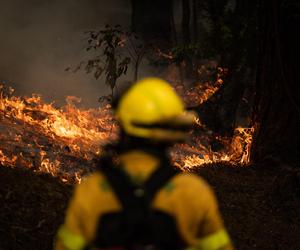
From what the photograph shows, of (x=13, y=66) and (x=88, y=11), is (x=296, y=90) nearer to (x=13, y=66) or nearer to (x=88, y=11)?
(x=13, y=66)

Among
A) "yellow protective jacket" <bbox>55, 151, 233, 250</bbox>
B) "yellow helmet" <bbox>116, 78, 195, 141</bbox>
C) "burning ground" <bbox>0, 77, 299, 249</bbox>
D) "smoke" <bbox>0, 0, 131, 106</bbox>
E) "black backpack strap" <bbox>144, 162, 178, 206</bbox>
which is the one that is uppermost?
"yellow helmet" <bbox>116, 78, 195, 141</bbox>

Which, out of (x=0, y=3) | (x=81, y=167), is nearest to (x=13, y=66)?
(x=0, y=3)

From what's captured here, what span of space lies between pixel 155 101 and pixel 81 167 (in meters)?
5.88

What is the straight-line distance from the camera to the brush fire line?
7.60 meters

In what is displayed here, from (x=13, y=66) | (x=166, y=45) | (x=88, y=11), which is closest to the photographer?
(x=13, y=66)

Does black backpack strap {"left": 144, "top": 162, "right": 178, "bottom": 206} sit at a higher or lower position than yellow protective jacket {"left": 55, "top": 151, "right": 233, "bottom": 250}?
higher

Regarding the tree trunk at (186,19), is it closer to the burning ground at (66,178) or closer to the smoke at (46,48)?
the smoke at (46,48)

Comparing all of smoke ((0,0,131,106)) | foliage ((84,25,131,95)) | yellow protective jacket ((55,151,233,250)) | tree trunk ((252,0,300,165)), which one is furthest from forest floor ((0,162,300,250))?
smoke ((0,0,131,106))

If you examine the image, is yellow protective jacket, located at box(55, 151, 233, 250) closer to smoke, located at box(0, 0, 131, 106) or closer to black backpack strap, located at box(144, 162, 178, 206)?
black backpack strap, located at box(144, 162, 178, 206)

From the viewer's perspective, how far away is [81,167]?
8.09 m

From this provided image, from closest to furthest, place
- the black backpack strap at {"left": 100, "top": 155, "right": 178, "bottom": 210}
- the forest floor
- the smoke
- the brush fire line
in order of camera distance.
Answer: the black backpack strap at {"left": 100, "top": 155, "right": 178, "bottom": 210} < the forest floor < the brush fire line < the smoke

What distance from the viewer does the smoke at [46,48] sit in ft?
51.5

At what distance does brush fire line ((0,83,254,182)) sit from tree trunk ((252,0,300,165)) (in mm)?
525

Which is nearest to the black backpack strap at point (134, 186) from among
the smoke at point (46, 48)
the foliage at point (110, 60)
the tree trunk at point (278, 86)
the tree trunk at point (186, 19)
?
the tree trunk at point (278, 86)
